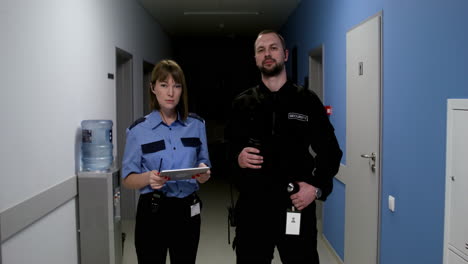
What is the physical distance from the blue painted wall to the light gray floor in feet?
4.65

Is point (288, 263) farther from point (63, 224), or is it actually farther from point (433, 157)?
point (63, 224)

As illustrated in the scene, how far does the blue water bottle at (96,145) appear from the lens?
9.89 feet

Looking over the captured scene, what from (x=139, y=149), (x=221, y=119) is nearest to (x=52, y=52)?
(x=139, y=149)

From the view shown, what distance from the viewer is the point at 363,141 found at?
2.86 meters

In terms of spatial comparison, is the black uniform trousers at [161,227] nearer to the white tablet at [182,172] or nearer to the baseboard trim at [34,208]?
the white tablet at [182,172]

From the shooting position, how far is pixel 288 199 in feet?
5.92

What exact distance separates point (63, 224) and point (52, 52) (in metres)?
1.17

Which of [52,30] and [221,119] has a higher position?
[52,30]

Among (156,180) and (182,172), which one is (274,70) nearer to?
(182,172)

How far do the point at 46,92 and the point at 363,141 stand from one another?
85.6 inches

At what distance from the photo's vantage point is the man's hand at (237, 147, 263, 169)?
5.81ft

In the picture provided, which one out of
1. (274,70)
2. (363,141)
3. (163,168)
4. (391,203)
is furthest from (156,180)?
(363,141)

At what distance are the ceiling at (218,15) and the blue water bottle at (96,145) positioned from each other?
2484 mm

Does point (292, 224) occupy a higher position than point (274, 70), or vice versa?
point (274, 70)
